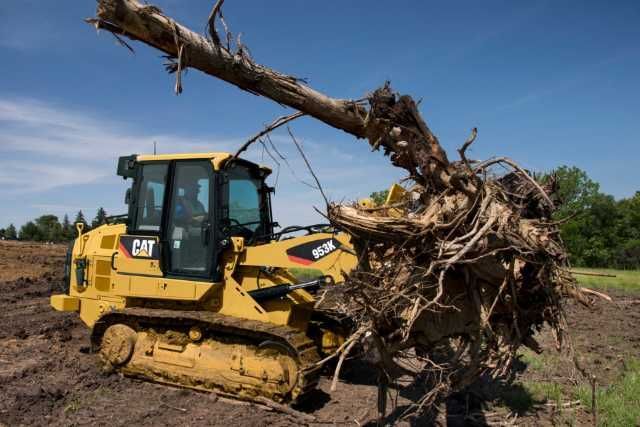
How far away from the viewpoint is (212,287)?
6.79m

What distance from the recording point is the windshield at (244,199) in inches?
284

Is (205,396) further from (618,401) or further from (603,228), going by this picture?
(603,228)

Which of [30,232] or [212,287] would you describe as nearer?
[212,287]

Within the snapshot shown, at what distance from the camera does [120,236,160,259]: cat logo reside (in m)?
7.22

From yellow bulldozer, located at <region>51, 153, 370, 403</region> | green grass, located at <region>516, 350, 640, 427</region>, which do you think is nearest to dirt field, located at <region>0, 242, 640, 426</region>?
green grass, located at <region>516, 350, 640, 427</region>

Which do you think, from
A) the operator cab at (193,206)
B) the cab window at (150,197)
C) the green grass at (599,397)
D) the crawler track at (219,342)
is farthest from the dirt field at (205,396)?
the cab window at (150,197)

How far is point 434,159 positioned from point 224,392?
13.9 ft

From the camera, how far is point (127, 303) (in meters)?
7.63

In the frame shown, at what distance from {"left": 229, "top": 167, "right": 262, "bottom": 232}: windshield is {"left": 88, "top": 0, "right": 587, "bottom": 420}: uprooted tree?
3.14 m

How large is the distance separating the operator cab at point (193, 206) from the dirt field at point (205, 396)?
1689mm

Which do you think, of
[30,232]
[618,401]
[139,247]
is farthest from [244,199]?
[30,232]

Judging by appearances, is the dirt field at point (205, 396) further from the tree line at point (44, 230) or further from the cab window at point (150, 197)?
the tree line at point (44, 230)

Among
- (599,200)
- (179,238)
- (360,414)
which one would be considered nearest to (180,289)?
(179,238)

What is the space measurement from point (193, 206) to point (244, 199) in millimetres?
773
